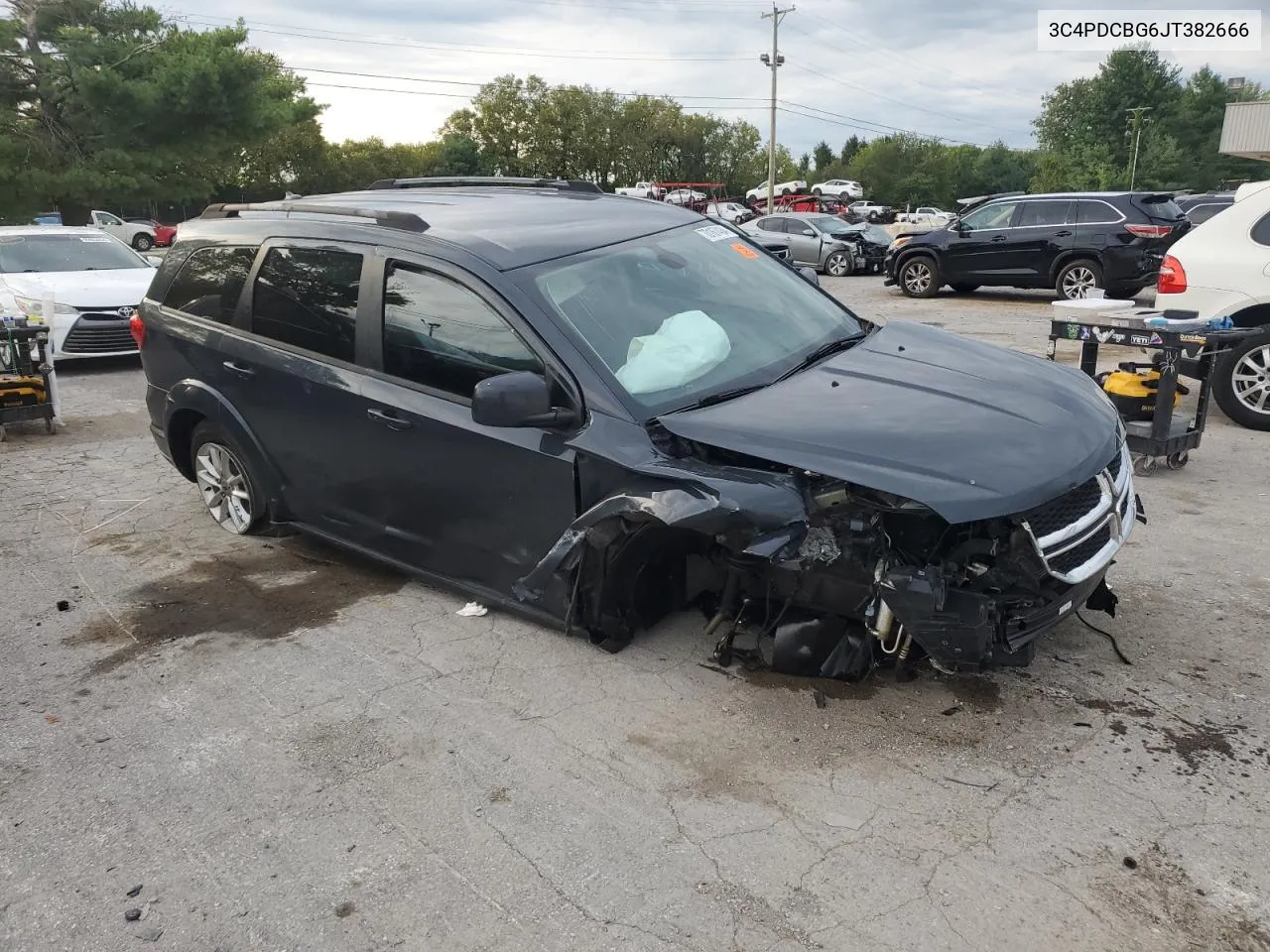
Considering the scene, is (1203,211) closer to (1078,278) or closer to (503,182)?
(1078,278)

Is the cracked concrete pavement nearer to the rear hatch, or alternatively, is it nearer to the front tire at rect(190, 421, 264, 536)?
the front tire at rect(190, 421, 264, 536)

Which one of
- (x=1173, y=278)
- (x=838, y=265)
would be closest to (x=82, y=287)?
(x=1173, y=278)

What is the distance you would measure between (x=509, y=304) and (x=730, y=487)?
1246mm

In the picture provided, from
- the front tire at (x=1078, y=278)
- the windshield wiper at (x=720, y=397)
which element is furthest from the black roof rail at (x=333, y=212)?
the front tire at (x=1078, y=278)

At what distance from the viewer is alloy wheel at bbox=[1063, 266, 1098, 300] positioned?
50.0ft

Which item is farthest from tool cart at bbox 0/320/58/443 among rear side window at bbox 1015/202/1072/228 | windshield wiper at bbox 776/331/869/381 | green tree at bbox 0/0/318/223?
green tree at bbox 0/0/318/223

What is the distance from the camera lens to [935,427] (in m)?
3.29

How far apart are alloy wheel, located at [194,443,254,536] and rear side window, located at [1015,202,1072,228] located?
45.9 feet

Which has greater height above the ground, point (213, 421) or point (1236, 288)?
point (1236, 288)

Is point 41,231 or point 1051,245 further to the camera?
point 1051,245

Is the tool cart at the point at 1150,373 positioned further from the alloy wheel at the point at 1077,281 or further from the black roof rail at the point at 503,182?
the alloy wheel at the point at 1077,281

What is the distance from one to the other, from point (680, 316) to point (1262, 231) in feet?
18.7

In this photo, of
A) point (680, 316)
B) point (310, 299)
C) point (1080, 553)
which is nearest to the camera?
point (1080, 553)

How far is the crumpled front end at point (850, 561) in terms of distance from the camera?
10.2ft
